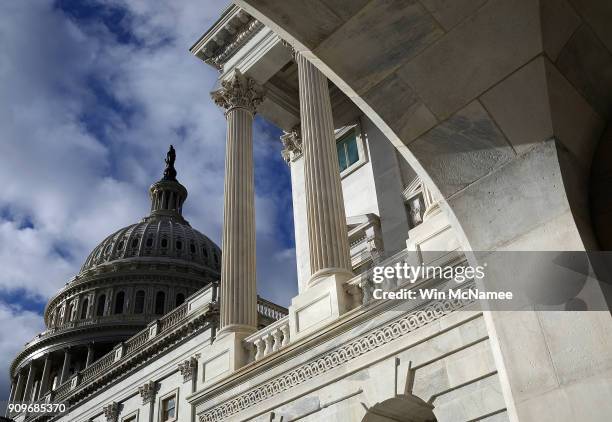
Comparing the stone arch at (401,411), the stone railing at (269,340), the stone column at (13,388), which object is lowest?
the stone arch at (401,411)

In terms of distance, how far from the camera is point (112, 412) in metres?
43.4

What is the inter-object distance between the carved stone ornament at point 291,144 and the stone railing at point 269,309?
12.0m

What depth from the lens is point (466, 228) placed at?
215 inches

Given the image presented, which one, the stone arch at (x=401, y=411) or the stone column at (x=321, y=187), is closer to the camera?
the stone arch at (x=401, y=411)

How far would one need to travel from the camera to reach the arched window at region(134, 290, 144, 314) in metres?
81.3

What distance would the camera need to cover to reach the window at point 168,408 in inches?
1470

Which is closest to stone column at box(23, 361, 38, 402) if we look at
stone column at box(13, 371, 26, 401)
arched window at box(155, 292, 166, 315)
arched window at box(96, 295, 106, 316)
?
stone column at box(13, 371, 26, 401)

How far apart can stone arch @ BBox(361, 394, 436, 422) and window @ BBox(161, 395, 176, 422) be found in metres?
27.2

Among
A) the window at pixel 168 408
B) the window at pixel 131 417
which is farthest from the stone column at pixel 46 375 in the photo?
the window at pixel 168 408

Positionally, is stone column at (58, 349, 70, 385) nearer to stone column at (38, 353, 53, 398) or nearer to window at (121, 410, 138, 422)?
stone column at (38, 353, 53, 398)

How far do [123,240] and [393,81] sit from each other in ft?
316

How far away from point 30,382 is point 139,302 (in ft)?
59.8

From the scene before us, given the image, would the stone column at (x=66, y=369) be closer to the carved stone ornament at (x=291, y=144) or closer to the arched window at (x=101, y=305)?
the arched window at (x=101, y=305)

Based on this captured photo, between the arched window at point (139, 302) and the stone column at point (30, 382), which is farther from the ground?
the arched window at point (139, 302)
